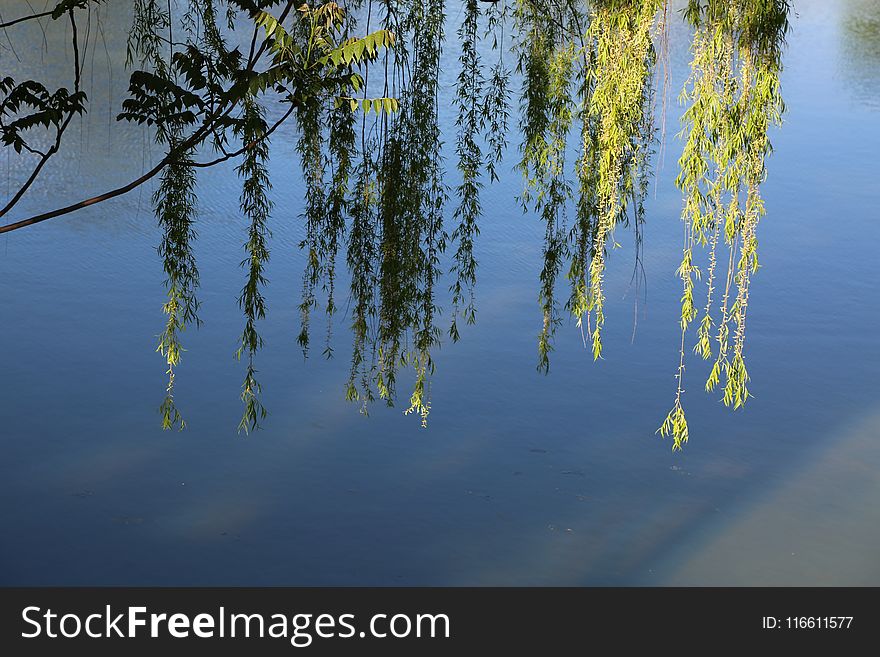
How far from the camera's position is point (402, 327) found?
157 inches

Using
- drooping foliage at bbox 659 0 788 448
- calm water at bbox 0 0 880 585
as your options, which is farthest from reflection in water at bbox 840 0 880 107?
drooping foliage at bbox 659 0 788 448

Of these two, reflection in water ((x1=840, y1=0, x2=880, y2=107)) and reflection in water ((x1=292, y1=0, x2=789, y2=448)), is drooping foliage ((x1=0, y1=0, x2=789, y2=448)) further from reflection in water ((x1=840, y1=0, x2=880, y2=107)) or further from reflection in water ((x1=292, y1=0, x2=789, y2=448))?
reflection in water ((x1=840, y1=0, x2=880, y2=107))

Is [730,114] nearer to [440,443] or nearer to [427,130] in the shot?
[427,130]

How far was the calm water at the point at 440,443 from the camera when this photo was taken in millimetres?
4773

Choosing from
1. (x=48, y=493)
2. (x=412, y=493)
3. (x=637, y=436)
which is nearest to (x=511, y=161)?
(x=637, y=436)

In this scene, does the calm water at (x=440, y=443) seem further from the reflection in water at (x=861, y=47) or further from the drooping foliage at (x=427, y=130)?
the reflection in water at (x=861, y=47)

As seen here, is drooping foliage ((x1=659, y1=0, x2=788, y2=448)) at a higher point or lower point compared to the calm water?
higher

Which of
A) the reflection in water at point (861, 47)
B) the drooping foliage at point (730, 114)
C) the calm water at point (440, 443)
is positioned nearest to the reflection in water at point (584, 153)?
the drooping foliage at point (730, 114)

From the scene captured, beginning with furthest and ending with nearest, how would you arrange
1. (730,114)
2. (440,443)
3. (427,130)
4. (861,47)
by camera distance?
1. (861,47)
2. (440,443)
3. (427,130)
4. (730,114)

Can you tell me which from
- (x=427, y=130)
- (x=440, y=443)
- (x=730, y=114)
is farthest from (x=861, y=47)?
(x=730, y=114)

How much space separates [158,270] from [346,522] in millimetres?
2870

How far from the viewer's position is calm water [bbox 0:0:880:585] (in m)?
4.77

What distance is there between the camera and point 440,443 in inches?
219
